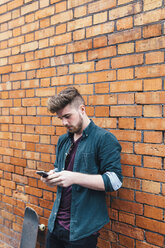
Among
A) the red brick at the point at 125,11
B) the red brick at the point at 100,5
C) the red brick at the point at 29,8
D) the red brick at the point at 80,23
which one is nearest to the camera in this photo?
the red brick at the point at 125,11

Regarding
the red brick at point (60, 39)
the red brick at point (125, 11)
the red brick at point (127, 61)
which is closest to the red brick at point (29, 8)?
the red brick at point (60, 39)

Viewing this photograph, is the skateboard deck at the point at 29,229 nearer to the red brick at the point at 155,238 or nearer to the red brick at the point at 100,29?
the red brick at the point at 155,238

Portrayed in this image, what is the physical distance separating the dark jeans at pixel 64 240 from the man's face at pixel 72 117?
2.58ft

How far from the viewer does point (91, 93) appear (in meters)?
2.29

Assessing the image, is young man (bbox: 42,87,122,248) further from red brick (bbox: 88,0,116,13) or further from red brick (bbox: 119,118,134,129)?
red brick (bbox: 88,0,116,13)

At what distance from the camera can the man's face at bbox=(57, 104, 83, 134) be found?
187 centimetres

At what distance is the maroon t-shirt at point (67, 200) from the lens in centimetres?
184

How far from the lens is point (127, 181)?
2059mm

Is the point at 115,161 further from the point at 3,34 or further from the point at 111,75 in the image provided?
the point at 3,34

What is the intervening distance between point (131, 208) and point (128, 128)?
69 centimetres

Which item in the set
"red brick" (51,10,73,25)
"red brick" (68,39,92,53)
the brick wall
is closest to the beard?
the brick wall

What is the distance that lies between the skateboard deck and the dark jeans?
71 cm

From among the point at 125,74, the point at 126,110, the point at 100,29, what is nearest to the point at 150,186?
the point at 126,110

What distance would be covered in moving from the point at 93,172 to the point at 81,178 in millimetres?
155
